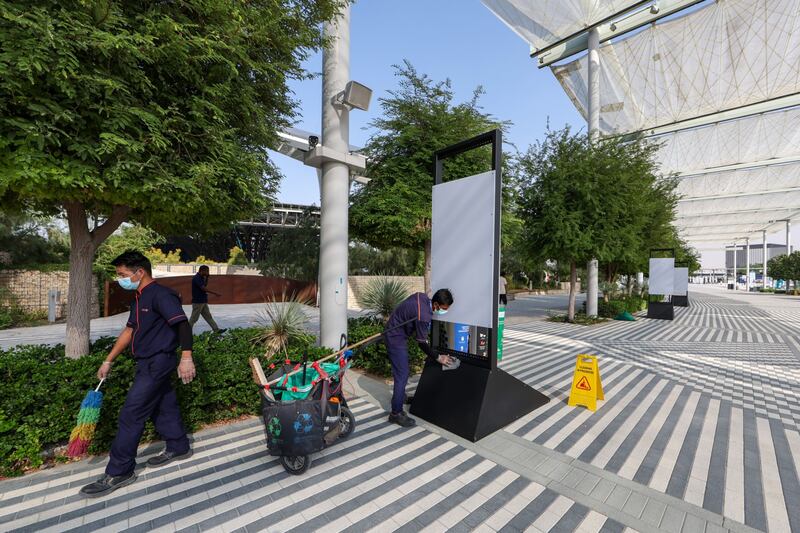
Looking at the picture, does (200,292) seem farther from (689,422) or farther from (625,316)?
(625,316)

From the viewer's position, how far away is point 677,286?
2336 centimetres

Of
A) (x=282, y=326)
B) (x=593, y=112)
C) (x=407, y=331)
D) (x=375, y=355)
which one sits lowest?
(x=375, y=355)

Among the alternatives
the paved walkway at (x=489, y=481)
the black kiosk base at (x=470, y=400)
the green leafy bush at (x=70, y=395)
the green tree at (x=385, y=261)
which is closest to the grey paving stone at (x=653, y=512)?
the paved walkway at (x=489, y=481)

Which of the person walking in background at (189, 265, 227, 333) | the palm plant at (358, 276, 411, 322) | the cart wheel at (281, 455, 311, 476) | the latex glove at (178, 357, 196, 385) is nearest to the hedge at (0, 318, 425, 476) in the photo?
the latex glove at (178, 357, 196, 385)

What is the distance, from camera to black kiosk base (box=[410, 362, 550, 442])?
12.9 ft

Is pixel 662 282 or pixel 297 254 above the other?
pixel 297 254

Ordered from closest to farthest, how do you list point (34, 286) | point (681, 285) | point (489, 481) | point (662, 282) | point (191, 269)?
point (489, 481)
point (34, 286)
point (662, 282)
point (681, 285)
point (191, 269)

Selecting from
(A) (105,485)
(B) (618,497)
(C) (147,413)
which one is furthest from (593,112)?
(A) (105,485)

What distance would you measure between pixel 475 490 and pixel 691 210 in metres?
76.3

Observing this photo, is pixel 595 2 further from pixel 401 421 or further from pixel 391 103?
pixel 401 421

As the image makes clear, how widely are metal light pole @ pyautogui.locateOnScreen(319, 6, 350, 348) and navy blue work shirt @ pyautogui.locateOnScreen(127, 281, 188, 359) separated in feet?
9.40

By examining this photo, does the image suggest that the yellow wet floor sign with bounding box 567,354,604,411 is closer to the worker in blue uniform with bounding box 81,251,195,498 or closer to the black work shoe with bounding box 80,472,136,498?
the worker in blue uniform with bounding box 81,251,195,498

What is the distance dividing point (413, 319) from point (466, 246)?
3.86 feet

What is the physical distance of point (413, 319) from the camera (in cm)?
395
